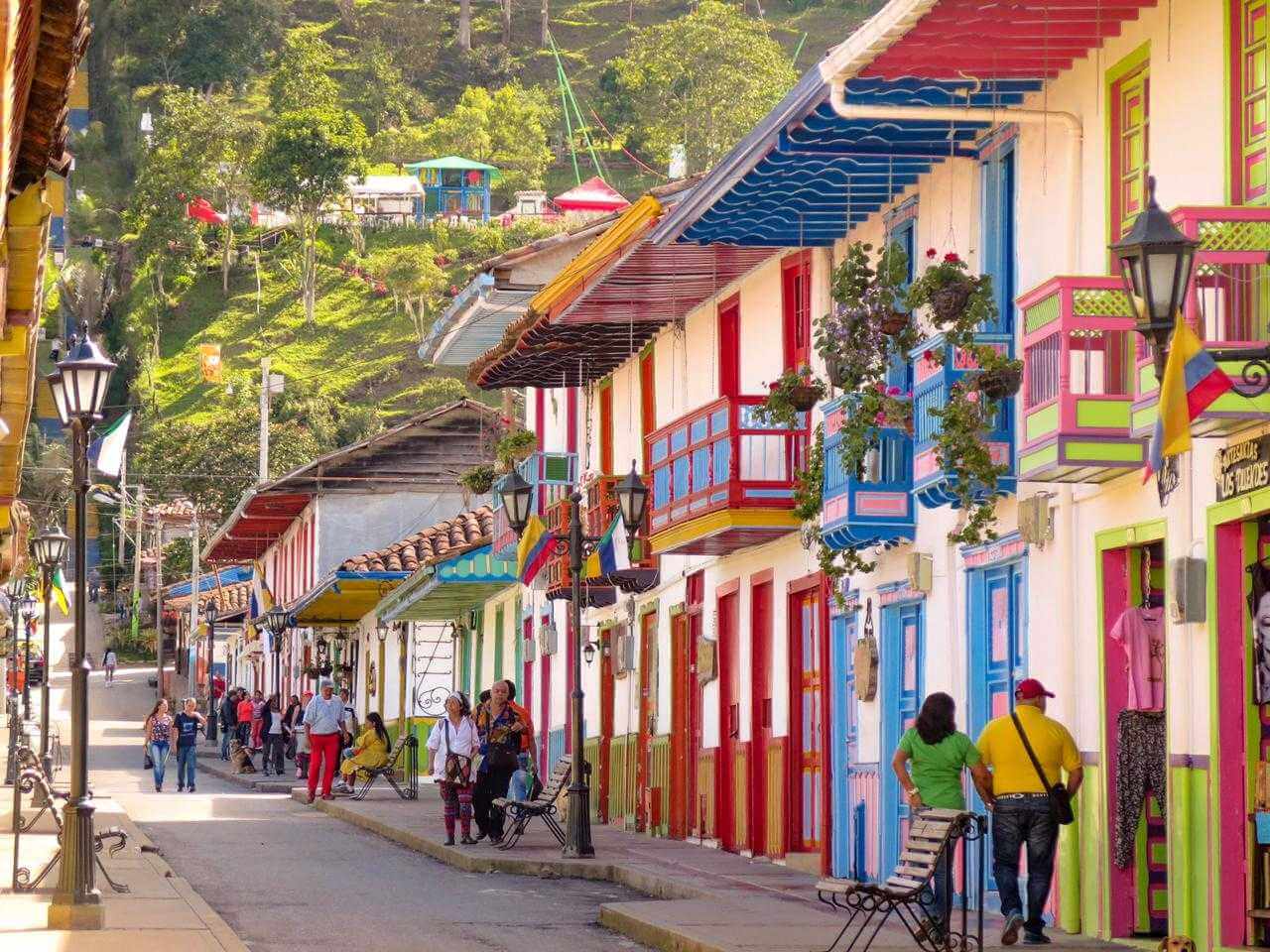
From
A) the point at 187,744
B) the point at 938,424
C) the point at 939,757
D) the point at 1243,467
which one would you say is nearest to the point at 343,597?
the point at 187,744

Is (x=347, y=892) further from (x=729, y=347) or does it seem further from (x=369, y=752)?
(x=369, y=752)

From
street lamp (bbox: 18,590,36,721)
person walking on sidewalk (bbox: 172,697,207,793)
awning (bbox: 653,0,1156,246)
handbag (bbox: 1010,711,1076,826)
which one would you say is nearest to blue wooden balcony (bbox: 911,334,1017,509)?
awning (bbox: 653,0,1156,246)

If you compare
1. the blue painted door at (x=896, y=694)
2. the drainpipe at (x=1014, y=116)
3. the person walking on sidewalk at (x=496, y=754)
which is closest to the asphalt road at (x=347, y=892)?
the person walking on sidewalk at (x=496, y=754)

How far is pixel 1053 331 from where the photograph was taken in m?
13.0

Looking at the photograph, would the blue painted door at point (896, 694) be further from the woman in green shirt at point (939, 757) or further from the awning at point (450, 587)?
the awning at point (450, 587)

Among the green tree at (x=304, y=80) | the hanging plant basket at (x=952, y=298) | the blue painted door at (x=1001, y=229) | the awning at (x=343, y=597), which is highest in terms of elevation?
the green tree at (x=304, y=80)

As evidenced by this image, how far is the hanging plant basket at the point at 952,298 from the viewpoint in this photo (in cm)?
1534

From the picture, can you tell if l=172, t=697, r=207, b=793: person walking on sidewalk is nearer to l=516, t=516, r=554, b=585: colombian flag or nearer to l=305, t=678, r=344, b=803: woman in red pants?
l=305, t=678, r=344, b=803: woman in red pants

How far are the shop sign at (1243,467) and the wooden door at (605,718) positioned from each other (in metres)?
17.1

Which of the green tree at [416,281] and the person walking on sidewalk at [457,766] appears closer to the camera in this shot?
the person walking on sidewalk at [457,766]

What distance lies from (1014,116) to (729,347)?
29.7ft

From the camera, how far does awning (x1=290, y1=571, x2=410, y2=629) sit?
4198 centimetres

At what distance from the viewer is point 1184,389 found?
35.1ft

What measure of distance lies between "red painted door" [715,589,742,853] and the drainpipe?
9.24 m
